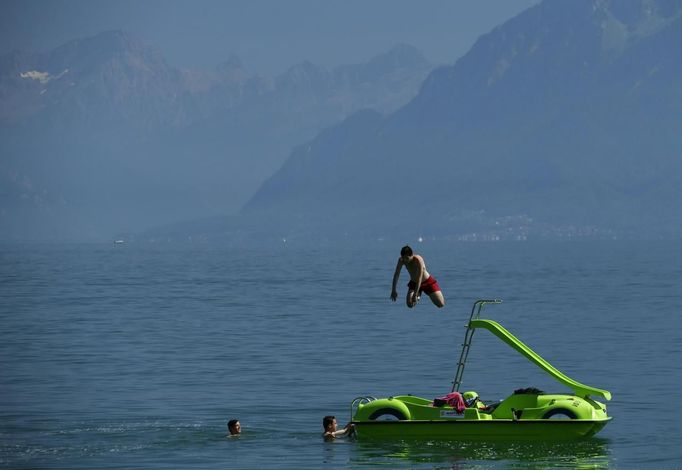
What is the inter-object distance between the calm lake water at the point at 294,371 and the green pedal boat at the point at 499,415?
344 millimetres

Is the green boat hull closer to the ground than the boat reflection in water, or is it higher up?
higher up

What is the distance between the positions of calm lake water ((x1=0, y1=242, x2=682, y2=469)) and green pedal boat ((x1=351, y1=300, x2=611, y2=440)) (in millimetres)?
344

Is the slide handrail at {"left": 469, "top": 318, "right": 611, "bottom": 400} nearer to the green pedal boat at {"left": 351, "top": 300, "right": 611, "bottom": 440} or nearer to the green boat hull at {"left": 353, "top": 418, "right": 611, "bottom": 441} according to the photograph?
the green pedal boat at {"left": 351, "top": 300, "right": 611, "bottom": 440}

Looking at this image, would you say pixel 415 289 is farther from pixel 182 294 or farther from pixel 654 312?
pixel 182 294

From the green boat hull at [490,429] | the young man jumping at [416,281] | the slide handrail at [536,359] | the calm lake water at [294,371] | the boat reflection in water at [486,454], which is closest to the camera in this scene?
the young man jumping at [416,281]

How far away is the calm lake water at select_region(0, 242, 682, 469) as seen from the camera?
115 ft

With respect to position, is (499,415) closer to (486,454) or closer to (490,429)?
(490,429)

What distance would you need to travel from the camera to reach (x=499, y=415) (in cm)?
3512

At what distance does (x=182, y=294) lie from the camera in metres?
114

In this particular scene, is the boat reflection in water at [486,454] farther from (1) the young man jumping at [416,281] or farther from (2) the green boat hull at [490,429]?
(1) the young man jumping at [416,281]

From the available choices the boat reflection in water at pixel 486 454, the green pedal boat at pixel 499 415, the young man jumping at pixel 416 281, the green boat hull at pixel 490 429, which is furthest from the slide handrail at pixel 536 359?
the young man jumping at pixel 416 281

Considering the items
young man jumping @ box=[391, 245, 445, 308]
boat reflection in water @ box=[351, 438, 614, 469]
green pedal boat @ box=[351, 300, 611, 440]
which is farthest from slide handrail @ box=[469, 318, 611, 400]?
young man jumping @ box=[391, 245, 445, 308]

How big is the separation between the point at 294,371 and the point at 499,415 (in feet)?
61.0

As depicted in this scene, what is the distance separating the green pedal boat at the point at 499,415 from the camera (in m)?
34.5
